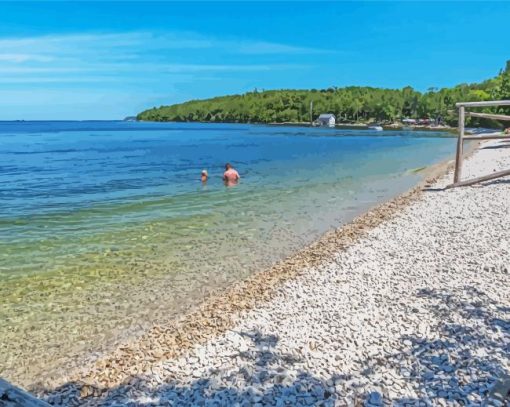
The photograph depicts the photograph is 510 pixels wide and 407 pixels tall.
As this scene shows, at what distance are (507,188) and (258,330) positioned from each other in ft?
43.5

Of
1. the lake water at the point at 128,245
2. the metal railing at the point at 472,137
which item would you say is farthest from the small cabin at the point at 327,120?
the metal railing at the point at 472,137

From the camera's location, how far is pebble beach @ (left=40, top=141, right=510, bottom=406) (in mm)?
4289

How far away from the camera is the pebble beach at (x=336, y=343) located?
4.29 metres

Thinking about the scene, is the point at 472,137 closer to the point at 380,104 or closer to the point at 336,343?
the point at 336,343

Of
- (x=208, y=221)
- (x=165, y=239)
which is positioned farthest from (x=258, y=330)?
(x=208, y=221)

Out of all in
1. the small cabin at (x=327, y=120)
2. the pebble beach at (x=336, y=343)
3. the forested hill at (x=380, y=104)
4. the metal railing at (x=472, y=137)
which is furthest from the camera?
the small cabin at (x=327, y=120)

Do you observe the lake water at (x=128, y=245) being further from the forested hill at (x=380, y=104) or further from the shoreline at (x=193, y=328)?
the forested hill at (x=380, y=104)

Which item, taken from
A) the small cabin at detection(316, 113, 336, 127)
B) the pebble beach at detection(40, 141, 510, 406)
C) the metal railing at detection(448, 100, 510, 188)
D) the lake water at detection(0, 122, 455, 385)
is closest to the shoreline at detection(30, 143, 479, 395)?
the pebble beach at detection(40, 141, 510, 406)

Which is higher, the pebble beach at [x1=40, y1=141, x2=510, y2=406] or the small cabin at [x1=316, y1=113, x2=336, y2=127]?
the small cabin at [x1=316, y1=113, x2=336, y2=127]

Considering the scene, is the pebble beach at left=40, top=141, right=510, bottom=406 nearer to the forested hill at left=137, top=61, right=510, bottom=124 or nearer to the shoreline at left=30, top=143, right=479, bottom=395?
the shoreline at left=30, top=143, right=479, bottom=395

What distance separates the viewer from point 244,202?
54.4 feet

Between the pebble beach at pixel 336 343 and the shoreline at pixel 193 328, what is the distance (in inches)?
1.0

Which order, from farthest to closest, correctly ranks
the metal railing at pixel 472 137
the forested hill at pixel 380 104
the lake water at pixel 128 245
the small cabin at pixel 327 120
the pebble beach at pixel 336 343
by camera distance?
the small cabin at pixel 327 120 < the forested hill at pixel 380 104 < the metal railing at pixel 472 137 < the lake water at pixel 128 245 < the pebble beach at pixel 336 343

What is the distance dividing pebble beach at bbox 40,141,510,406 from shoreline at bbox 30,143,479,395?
2cm
